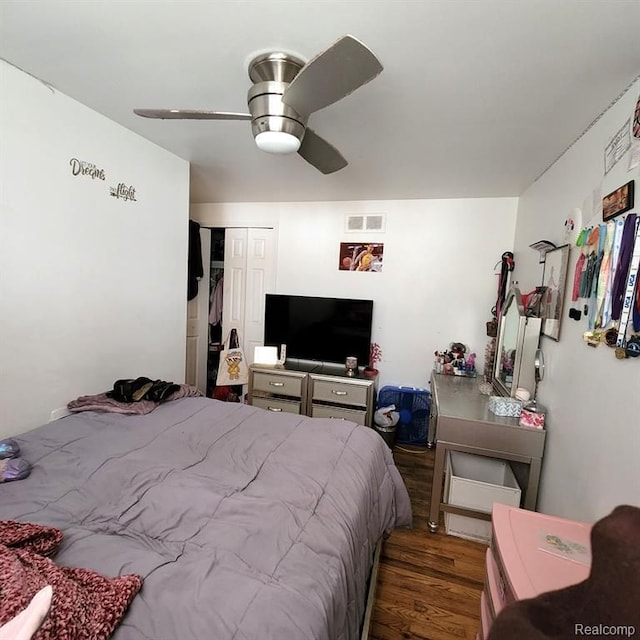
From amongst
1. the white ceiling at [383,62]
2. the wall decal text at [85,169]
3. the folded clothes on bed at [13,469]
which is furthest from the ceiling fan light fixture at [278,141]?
the folded clothes on bed at [13,469]

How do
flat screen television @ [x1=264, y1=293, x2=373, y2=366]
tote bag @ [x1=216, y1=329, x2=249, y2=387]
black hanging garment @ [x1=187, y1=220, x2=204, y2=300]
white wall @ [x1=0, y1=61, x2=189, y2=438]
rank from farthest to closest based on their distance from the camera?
tote bag @ [x1=216, y1=329, x2=249, y2=387]
black hanging garment @ [x1=187, y1=220, x2=204, y2=300]
flat screen television @ [x1=264, y1=293, x2=373, y2=366]
white wall @ [x1=0, y1=61, x2=189, y2=438]

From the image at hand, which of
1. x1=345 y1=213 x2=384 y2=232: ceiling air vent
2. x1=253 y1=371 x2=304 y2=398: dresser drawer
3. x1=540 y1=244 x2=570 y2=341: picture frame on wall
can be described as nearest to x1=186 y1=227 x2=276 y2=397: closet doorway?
x1=253 y1=371 x2=304 y2=398: dresser drawer

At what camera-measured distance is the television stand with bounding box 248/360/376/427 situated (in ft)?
9.80

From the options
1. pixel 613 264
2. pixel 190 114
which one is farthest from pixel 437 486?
pixel 190 114

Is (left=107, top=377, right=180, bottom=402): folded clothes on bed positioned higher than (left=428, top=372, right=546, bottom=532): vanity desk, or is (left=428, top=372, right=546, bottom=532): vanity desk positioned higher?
(left=107, top=377, right=180, bottom=402): folded clothes on bed

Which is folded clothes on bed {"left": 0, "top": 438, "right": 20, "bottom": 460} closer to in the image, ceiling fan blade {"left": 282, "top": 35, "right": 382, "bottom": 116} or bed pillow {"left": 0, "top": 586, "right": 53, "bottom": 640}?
bed pillow {"left": 0, "top": 586, "right": 53, "bottom": 640}

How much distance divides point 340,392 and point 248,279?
1.62 meters

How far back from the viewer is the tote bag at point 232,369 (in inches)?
142

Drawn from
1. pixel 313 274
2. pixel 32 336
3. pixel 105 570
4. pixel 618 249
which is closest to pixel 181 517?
pixel 105 570

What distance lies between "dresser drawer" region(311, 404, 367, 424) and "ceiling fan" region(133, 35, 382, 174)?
2200 mm

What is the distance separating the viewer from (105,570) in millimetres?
861

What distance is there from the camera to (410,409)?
10.6 ft

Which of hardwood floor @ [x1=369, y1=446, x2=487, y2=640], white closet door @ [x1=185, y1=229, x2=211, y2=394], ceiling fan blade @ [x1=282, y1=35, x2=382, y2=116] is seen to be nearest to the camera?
ceiling fan blade @ [x1=282, y1=35, x2=382, y2=116]

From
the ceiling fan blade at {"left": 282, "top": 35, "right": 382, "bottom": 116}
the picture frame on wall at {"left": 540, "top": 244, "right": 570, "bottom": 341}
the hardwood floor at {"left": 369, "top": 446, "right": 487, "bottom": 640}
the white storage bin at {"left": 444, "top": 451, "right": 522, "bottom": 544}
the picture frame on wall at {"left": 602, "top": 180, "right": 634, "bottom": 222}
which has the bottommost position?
the hardwood floor at {"left": 369, "top": 446, "right": 487, "bottom": 640}
